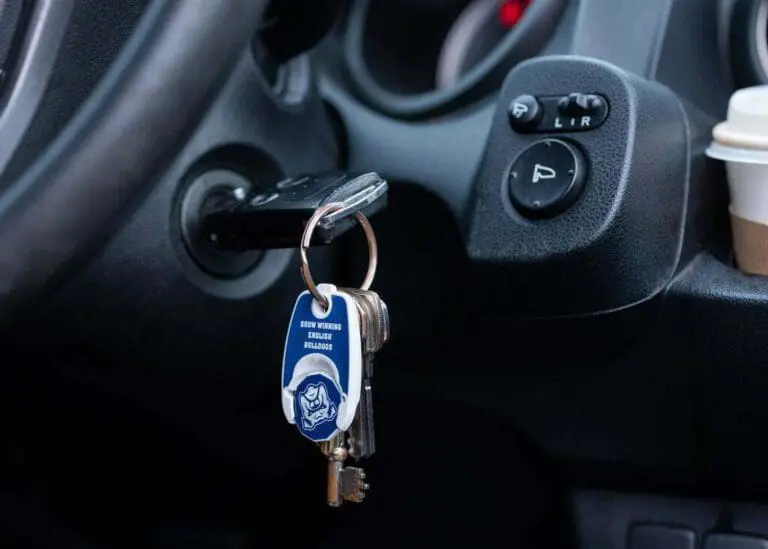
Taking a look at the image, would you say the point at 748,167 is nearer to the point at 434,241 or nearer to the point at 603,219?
the point at 603,219

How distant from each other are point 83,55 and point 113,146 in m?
0.08

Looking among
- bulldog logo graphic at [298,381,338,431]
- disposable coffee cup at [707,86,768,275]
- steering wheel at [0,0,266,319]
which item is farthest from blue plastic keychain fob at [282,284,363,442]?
disposable coffee cup at [707,86,768,275]

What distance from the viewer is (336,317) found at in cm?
53

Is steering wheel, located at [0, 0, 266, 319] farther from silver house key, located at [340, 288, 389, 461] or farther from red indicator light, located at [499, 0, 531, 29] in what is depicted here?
red indicator light, located at [499, 0, 531, 29]

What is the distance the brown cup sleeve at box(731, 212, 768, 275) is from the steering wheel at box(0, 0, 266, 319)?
1.04ft

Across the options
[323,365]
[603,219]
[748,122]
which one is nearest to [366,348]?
[323,365]

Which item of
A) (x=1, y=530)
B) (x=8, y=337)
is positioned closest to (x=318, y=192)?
(x=8, y=337)

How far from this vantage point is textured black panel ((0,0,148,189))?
556mm

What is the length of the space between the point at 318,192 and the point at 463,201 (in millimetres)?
137

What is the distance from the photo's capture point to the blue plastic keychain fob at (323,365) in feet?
1.70

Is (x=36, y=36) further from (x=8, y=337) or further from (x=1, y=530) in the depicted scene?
(x=1, y=530)

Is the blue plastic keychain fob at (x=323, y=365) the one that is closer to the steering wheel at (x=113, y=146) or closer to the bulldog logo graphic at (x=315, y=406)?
the bulldog logo graphic at (x=315, y=406)

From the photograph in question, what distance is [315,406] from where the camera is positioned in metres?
0.53

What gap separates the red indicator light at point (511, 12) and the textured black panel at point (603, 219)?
141 millimetres
